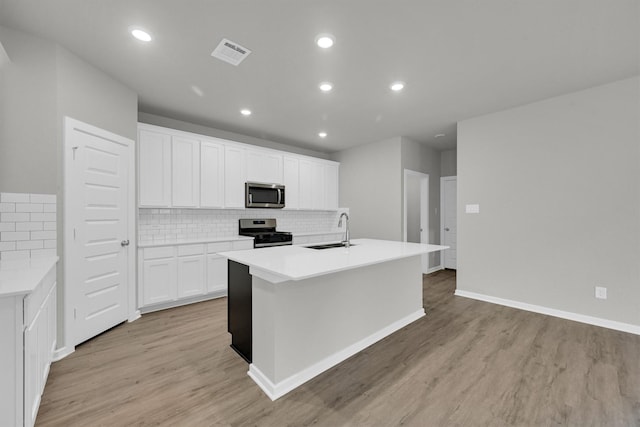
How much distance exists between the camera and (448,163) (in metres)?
6.13

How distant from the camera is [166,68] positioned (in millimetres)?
2703

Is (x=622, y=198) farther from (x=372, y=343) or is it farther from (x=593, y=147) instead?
(x=372, y=343)

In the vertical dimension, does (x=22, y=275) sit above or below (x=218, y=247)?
above

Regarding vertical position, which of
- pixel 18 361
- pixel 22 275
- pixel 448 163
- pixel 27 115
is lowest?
pixel 18 361

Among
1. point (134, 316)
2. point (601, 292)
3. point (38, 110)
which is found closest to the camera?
point (38, 110)

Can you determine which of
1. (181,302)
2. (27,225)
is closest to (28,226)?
(27,225)

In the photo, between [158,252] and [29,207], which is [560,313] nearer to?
[158,252]

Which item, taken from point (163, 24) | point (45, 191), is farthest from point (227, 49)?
point (45, 191)

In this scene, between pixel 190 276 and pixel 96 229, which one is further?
pixel 190 276

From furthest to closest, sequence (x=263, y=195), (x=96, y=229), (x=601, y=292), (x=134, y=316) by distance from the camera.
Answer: (x=263, y=195), (x=134, y=316), (x=601, y=292), (x=96, y=229)

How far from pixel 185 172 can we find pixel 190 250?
114cm

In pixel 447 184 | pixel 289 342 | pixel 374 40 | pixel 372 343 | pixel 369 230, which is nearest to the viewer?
pixel 289 342

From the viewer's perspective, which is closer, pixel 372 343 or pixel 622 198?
pixel 372 343

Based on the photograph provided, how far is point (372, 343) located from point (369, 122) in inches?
127
